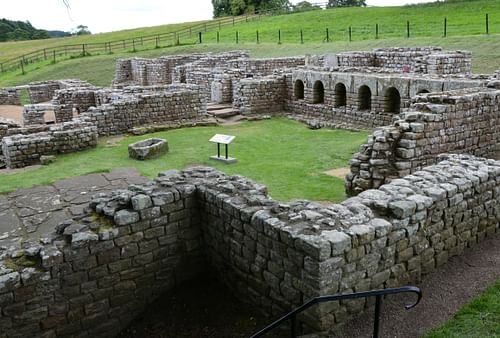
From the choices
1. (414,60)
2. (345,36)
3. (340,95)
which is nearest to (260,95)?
(340,95)

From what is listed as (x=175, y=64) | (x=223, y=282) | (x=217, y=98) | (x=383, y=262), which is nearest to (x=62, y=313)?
(x=223, y=282)

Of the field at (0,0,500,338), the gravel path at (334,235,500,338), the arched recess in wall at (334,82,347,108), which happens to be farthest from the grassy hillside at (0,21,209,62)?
the gravel path at (334,235,500,338)

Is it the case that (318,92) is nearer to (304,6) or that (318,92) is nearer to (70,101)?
(70,101)

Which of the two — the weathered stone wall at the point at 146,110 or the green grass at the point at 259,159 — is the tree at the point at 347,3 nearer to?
the weathered stone wall at the point at 146,110

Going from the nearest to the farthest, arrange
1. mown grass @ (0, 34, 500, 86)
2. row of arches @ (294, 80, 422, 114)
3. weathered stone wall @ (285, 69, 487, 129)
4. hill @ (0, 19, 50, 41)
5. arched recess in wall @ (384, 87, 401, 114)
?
weathered stone wall @ (285, 69, 487, 129)
arched recess in wall @ (384, 87, 401, 114)
row of arches @ (294, 80, 422, 114)
mown grass @ (0, 34, 500, 86)
hill @ (0, 19, 50, 41)

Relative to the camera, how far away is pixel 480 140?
12180 mm

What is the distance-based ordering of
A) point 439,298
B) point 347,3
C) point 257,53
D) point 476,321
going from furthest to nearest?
point 347,3 → point 257,53 → point 439,298 → point 476,321

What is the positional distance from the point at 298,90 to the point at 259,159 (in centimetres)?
823

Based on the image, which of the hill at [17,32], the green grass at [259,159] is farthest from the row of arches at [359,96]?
the hill at [17,32]

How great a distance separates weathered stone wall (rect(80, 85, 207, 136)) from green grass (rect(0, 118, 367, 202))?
3.21 feet

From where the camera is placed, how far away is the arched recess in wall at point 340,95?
1899cm

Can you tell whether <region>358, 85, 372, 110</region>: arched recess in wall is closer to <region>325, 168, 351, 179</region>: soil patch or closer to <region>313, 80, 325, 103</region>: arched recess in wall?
<region>313, 80, 325, 103</region>: arched recess in wall

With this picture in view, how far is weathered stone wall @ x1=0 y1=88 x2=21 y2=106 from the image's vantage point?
1188 inches

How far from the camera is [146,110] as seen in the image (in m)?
19.0
